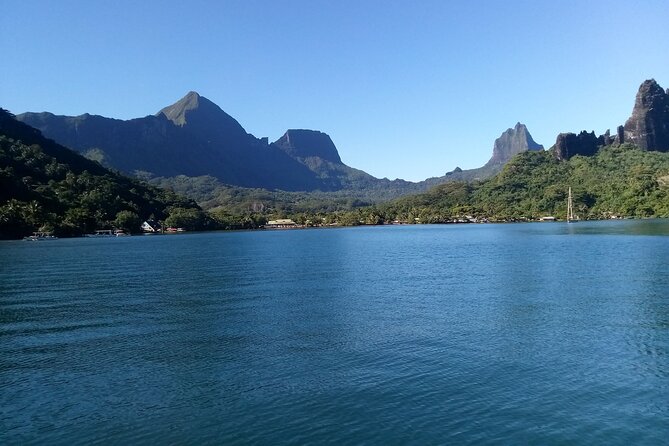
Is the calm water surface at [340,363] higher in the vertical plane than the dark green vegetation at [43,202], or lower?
lower

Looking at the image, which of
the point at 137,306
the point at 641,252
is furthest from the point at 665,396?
the point at 641,252

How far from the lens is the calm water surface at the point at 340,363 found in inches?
637

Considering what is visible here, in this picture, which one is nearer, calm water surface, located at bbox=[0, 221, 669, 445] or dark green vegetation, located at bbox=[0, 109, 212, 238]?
calm water surface, located at bbox=[0, 221, 669, 445]

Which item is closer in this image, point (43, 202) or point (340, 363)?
point (340, 363)

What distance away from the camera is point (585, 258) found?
67.0 m

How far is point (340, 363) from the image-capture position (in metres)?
22.6

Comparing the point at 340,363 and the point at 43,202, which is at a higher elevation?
the point at 43,202

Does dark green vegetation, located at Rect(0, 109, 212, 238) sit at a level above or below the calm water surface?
above

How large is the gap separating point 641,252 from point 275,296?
175 ft

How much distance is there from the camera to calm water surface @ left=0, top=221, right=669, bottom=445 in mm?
16188

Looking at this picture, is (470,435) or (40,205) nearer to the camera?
(470,435)

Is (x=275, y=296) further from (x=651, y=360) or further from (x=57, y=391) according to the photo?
(x=651, y=360)

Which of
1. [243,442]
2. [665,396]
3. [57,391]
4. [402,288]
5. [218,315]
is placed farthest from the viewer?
[402,288]

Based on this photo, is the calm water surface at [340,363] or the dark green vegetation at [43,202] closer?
the calm water surface at [340,363]
